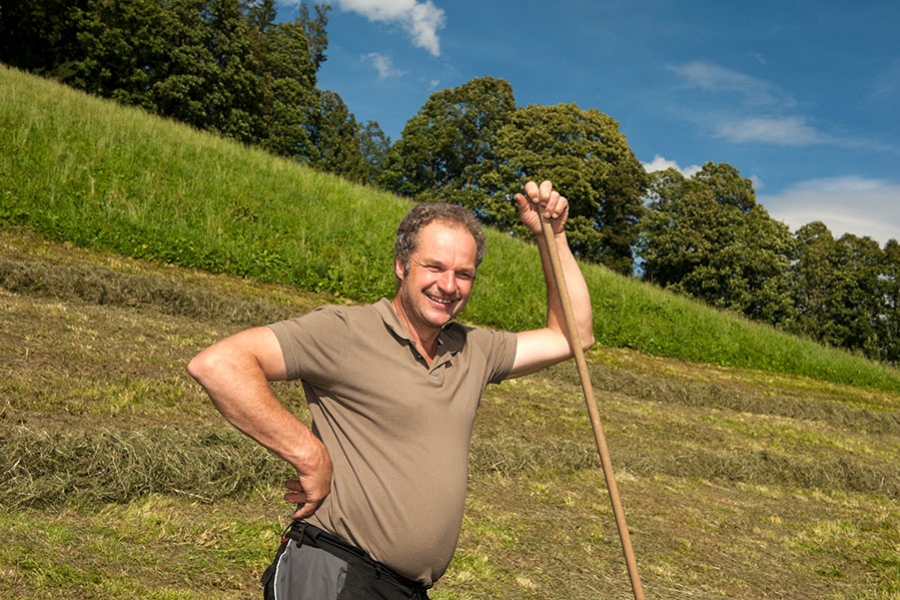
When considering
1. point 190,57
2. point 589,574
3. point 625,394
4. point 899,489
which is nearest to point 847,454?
point 899,489

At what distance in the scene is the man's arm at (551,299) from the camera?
105 inches

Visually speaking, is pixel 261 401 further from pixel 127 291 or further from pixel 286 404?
pixel 127 291

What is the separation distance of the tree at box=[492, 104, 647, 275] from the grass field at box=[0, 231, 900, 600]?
27712 millimetres

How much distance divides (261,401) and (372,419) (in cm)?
36

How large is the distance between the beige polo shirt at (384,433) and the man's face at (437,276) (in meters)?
0.09

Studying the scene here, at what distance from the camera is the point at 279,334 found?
210 centimetres

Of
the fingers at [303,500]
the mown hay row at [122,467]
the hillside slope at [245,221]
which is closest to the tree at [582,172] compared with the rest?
the hillside slope at [245,221]

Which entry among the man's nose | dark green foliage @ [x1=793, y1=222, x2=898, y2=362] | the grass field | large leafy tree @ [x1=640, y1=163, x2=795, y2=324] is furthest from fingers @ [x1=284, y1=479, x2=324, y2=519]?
dark green foliage @ [x1=793, y1=222, x2=898, y2=362]

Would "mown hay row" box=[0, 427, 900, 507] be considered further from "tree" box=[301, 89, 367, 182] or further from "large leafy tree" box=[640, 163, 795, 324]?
"tree" box=[301, 89, 367, 182]

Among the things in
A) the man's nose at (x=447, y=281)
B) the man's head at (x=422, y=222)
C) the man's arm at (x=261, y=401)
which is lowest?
the man's arm at (x=261, y=401)

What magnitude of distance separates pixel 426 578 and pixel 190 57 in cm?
3367

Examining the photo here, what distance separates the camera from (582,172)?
38.1 meters

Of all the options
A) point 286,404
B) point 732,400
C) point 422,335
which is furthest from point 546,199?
point 732,400

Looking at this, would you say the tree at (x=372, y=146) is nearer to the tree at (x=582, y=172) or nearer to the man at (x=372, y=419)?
the tree at (x=582, y=172)
